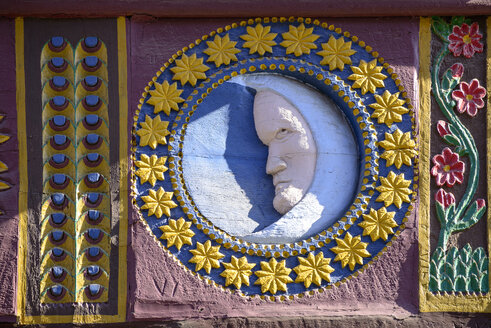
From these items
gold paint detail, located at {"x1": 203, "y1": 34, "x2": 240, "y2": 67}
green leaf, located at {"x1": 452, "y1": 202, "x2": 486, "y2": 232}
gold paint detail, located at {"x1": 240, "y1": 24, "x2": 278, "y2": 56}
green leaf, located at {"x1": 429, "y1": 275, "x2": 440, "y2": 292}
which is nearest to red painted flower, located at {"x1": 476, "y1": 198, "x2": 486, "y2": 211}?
green leaf, located at {"x1": 452, "y1": 202, "x2": 486, "y2": 232}

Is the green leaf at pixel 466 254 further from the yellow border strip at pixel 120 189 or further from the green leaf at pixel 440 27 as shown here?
the yellow border strip at pixel 120 189

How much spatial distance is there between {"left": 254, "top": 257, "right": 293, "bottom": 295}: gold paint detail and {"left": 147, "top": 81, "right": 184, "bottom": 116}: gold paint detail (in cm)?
107

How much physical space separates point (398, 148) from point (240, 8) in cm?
127

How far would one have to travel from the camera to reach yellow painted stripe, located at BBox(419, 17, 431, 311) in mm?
6809

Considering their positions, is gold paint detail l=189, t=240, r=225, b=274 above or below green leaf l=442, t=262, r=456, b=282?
above

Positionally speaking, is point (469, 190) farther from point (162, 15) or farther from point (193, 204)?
point (162, 15)

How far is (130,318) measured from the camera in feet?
A: 21.7

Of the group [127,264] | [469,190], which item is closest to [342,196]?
[469,190]

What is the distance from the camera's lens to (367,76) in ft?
22.8

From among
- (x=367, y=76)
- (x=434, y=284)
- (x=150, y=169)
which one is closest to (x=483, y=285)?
(x=434, y=284)

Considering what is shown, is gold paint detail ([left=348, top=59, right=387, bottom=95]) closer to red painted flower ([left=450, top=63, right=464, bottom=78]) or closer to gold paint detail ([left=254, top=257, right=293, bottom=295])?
red painted flower ([left=450, top=63, right=464, bottom=78])

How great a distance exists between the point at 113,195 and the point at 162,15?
1124mm

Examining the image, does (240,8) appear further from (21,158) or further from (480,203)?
(480,203)

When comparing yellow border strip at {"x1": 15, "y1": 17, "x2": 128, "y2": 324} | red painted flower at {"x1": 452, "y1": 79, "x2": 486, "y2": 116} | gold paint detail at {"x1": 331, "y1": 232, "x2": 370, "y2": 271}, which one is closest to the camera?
yellow border strip at {"x1": 15, "y1": 17, "x2": 128, "y2": 324}
